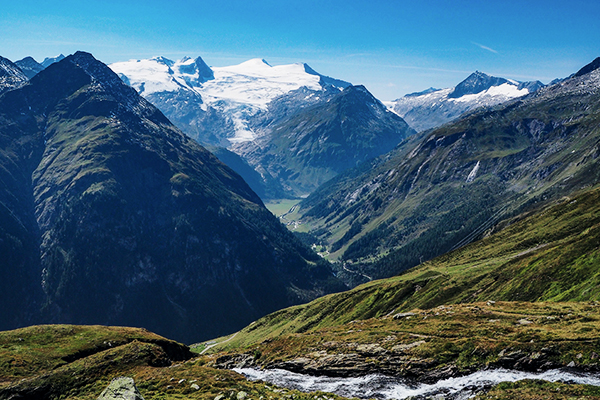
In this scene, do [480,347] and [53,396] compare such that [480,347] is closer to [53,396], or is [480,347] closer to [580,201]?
[53,396]

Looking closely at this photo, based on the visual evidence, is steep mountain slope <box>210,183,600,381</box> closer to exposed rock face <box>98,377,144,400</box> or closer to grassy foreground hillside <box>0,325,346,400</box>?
grassy foreground hillside <box>0,325,346,400</box>

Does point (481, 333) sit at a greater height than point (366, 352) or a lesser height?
greater

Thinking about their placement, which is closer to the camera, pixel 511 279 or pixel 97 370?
pixel 97 370

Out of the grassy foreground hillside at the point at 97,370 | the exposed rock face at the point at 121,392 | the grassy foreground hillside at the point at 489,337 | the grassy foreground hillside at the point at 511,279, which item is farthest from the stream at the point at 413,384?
the grassy foreground hillside at the point at 511,279

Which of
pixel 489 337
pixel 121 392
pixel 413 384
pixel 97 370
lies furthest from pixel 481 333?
pixel 97 370

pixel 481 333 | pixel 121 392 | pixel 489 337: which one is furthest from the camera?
pixel 481 333

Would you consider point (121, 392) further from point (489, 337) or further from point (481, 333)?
point (481, 333)

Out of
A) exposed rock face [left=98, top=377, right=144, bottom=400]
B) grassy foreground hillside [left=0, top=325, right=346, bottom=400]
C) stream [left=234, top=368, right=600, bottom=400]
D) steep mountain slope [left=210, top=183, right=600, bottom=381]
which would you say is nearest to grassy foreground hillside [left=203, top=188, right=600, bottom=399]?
steep mountain slope [left=210, top=183, right=600, bottom=381]

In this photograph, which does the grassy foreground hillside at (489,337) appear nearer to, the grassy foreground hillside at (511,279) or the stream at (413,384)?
the grassy foreground hillside at (511,279)
